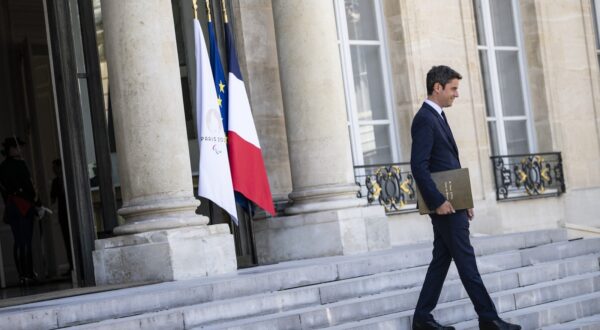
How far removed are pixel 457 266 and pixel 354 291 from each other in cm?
160

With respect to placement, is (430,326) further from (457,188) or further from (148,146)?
(148,146)

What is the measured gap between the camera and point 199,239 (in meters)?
8.81

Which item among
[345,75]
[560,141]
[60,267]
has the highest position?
[345,75]

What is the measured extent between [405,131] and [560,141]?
2.81 meters

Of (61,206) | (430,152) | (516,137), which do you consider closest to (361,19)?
Answer: (516,137)

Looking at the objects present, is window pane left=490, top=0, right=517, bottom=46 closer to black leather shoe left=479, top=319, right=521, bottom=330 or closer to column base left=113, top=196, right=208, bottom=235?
column base left=113, top=196, right=208, bottom=235

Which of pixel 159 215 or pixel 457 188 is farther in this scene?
pixel 159 215

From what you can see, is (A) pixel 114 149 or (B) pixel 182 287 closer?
(B) pixel 182 287

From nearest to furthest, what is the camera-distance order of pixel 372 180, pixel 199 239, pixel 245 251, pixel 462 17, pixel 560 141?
1. pixel 199 239
2. pixel 245 251
3. pixel 372 180
4. pixel 462 17
5. pixel 560 141

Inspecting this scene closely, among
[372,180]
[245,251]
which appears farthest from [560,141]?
[245,251]

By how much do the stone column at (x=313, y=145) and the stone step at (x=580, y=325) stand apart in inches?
112

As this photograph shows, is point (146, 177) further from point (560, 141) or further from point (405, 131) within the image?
point (560, 141)

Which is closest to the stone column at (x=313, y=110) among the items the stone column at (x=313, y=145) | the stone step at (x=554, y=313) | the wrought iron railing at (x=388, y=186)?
the stone column at (x=313, y=145)

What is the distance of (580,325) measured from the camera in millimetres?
7609
